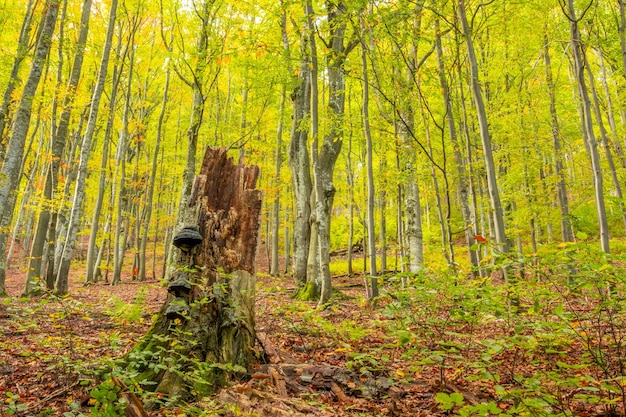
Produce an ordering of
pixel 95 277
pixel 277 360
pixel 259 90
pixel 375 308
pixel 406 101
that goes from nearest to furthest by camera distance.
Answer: pixel 277 360
pixel 375 308
pixel 406 101
pixel 259 90
pixel 95 277

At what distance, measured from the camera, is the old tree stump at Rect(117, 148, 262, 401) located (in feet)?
10.9

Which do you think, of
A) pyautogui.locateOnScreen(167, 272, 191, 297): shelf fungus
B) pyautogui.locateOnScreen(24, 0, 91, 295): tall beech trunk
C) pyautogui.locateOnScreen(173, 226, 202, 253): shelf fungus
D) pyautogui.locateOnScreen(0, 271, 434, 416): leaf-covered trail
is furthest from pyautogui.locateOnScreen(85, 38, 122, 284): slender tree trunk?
pyautogui.locateOnScreen(167, 272, 191, 297): shelf fungus

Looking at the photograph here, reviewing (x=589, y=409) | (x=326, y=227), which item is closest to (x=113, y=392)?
(x=589, y=409)

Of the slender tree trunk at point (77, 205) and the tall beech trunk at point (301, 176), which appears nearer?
the slender tree trunk at point (77, 205)

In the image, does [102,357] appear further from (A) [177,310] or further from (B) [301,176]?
(B) [301,176]

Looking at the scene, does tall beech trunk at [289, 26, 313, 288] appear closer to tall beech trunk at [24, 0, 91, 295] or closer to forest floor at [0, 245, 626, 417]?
tall beech trunk at [24, 0, 91, 295]

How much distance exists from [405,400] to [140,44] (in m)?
18.9

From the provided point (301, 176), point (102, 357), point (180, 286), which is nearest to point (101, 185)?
point (301, 176)

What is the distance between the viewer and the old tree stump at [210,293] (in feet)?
10.9

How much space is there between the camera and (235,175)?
451 cm

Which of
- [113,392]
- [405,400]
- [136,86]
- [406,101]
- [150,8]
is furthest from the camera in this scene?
[136,86]

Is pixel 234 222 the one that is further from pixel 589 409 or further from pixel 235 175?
pixel 589 409

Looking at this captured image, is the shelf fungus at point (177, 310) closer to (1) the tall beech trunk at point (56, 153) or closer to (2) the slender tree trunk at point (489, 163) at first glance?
(2) the slender tree trunk at point (489, 163)

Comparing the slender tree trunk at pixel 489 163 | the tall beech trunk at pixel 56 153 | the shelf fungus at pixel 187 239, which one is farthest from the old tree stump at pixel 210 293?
the tall beech trunk at pixel 56 153
